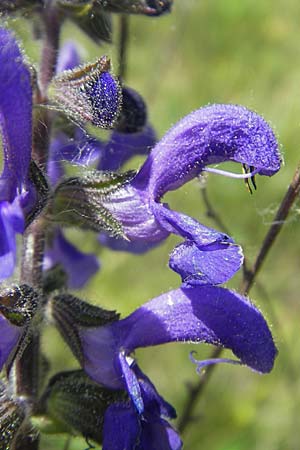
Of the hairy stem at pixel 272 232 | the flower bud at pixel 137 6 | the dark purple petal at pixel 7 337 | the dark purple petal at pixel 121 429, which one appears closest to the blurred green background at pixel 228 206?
the hairy stem at pixel 272 232

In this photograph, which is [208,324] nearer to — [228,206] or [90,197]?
[90,197]

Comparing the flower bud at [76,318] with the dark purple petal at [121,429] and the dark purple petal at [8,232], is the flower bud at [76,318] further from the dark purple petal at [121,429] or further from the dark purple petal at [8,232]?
the dark purple petal at [8,232]

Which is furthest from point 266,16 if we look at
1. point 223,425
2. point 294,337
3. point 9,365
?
point 9,365

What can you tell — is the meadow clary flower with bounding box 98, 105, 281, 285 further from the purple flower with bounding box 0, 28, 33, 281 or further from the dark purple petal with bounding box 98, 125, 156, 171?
the dark purple petal with bounding box 98, 125, 156, 171

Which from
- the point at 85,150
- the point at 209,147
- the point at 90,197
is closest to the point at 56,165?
the point at 85,150

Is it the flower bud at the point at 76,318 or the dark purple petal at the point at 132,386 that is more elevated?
the dark purple petal at the point at 132,386

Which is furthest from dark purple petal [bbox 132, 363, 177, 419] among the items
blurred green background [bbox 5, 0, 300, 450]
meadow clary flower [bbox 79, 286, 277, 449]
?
blurred green background [bbox 5, 0, 300, 450]

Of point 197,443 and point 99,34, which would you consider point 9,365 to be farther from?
point 197,443
